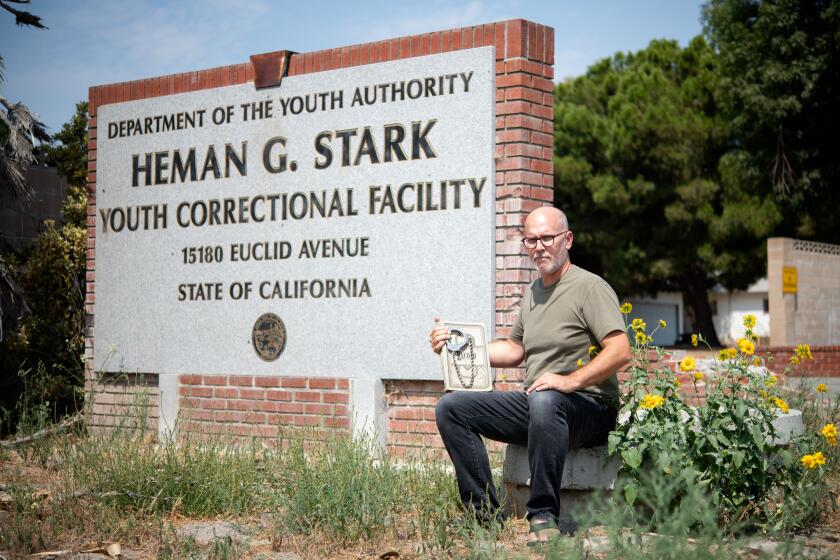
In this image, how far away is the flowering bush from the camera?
4.48m

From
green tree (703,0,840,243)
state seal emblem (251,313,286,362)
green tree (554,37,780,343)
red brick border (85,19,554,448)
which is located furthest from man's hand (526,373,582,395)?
green tree (554,37,780,343)

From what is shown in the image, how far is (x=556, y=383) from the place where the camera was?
14.9 ft

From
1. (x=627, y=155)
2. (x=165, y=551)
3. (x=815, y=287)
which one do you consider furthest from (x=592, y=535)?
(x=627, y=155)

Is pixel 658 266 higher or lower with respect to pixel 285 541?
higher

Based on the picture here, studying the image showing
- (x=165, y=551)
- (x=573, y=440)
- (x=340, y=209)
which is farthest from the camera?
(x=340, y=209)

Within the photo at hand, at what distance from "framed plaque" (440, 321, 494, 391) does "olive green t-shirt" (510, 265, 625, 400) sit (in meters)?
0.22

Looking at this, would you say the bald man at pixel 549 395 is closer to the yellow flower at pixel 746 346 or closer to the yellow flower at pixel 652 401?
the yellow flower at pixel 652 401

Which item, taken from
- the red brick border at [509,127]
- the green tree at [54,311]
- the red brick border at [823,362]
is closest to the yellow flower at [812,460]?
the red brick border at [509,127]

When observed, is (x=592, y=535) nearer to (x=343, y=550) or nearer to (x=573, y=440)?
(x=573, y=440)

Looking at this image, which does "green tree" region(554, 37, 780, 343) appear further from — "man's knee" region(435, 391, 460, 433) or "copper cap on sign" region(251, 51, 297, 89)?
"man's knee" region(435, 391, 460, 433)

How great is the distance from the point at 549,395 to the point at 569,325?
0.42 metres

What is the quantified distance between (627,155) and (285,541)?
980 inches

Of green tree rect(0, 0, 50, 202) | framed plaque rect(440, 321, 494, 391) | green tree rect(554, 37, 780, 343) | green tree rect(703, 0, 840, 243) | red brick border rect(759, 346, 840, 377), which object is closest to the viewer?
framed plaque rect(440, 321, 494, 391)

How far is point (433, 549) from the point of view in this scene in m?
4.46
